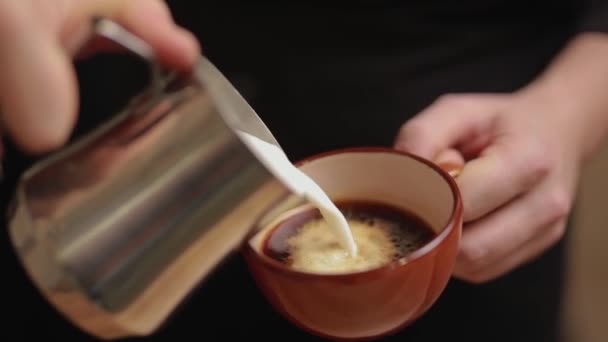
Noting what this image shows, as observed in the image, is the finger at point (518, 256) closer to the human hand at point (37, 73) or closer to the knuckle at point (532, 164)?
the knuckle at point (532, 164)

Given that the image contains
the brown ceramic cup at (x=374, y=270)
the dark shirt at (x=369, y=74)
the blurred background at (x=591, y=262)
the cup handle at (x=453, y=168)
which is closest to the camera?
the brown ceramic cup at (x=374, y=270)

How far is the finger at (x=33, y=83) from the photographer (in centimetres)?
30

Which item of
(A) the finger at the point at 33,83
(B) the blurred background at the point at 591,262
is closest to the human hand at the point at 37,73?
(A) the finger at the point at 33,83

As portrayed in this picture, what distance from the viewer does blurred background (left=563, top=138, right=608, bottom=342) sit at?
49.1 inches

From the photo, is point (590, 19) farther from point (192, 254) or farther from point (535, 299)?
point (192, 254)

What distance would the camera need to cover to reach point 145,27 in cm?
37

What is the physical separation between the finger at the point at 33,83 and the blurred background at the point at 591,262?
3.56 feet

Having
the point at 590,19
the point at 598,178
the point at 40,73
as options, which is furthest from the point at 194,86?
the point at 598,178

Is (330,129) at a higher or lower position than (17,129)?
lower

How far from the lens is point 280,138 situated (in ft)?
2.22

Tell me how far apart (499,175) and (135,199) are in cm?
29

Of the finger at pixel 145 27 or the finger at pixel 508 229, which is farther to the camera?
the finger at pixel 508 229

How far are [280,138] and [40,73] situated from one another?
0.38 m

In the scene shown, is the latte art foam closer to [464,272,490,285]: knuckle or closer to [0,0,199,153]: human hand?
[464,272,490,285]: knuckle
